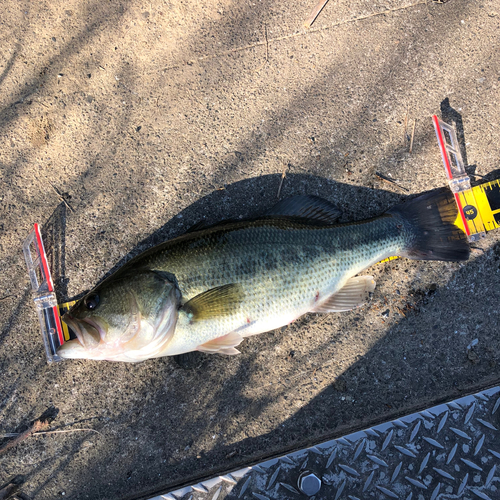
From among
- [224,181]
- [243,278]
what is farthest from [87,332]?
[224,181]

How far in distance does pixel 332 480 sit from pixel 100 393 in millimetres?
2230

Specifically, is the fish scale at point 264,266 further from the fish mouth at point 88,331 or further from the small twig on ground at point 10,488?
the small twig on ground at point 10,488

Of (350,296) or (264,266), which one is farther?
(350,296)

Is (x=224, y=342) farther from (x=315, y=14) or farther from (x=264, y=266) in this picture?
(x=315, y=14)

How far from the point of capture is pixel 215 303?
2619 millimetres

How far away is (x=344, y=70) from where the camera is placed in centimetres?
334

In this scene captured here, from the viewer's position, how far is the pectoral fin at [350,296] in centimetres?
297

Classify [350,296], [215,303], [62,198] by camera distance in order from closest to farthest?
[215,303] < [350,296] < [62,198]

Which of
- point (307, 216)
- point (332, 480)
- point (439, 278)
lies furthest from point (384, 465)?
point (307, 216)

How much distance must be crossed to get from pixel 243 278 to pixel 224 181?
1.08m

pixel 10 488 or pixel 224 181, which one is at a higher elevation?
pixel 224 181

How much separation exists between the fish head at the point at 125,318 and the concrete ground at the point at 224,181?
688 mm

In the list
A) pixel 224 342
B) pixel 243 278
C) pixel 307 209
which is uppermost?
pixel 307 209

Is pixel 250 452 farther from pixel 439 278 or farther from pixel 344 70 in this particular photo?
pixel 344 70
